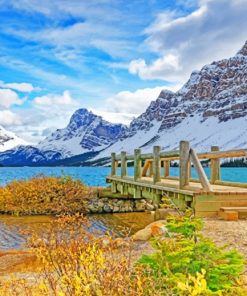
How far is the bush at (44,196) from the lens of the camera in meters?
24.7

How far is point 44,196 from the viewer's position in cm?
2561

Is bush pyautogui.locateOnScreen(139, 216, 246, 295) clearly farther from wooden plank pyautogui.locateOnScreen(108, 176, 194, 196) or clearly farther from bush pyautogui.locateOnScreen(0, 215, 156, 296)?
wooden plank pyautogui.locateOnScreen(108, 176, 194, 196)

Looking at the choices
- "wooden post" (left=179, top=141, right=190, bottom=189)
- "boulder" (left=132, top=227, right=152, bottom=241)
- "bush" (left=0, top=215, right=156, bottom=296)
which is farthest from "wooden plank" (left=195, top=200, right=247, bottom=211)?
"bush" (left=0, top=215, right=156, bottom=296)

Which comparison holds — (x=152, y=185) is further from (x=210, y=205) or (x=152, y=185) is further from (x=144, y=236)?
(x=144, y=236)

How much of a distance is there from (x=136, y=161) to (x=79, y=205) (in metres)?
7.30

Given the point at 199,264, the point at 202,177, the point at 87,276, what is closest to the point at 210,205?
the point at 202,177

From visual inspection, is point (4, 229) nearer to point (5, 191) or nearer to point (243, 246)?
point (5, 191)

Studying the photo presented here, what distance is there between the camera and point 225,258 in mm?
5348

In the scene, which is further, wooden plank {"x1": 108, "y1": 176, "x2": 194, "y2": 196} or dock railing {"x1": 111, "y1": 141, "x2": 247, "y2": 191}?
wooden plank {"x1": 108, "y1": 176, "x2": 194, "y2": 196}

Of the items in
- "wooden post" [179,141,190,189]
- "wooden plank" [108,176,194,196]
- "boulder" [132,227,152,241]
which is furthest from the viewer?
"wooden post" [179,141,190,189]

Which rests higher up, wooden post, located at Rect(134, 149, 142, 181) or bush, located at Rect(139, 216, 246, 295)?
wooden post, located at Rect(134, 149, 142, 181)

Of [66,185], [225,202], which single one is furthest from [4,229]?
[225,202]

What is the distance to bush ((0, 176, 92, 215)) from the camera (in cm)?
2467

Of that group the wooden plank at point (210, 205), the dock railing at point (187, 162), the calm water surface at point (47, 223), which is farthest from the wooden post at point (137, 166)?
the wooden plank at point (210, 205)
